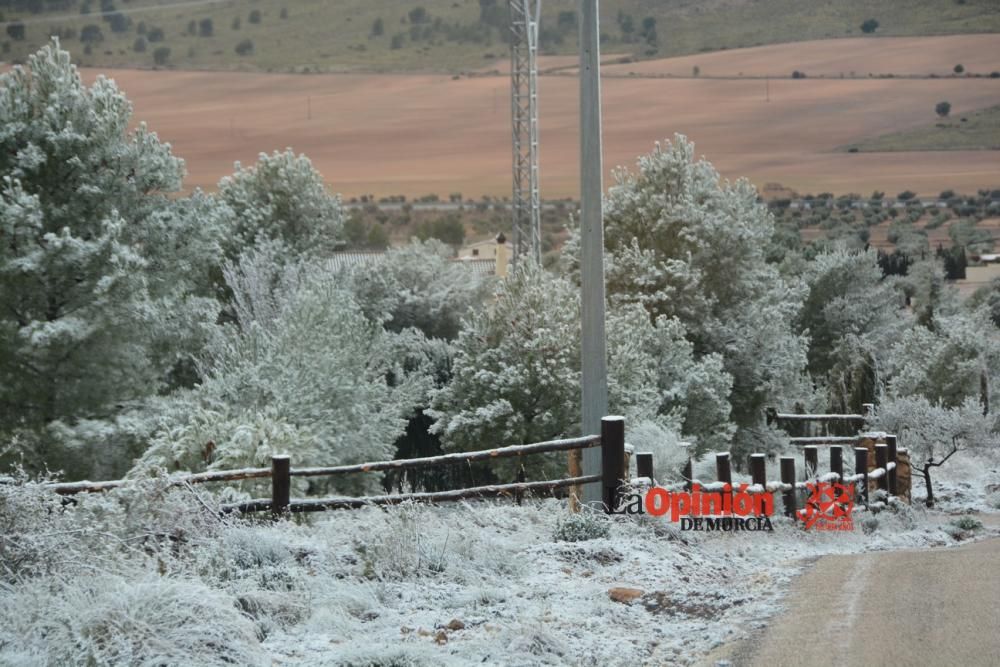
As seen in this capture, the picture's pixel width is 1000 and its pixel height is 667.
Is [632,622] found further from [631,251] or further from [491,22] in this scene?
[491,22]

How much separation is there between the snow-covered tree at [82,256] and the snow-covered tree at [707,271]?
1548 cm

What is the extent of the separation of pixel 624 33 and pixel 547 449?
149 m

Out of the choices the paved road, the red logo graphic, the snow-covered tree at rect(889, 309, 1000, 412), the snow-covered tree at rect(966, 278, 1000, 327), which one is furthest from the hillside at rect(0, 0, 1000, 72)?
the paved road

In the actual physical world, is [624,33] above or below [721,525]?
above

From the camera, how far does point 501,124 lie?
157 metres

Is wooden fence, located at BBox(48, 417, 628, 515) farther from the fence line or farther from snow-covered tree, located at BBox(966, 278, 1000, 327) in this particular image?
snow-covered tree, located at BBox(966, 278, 1000, 327)

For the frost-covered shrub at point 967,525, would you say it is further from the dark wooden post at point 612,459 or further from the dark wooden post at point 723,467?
the dark wooden post at point 612,459

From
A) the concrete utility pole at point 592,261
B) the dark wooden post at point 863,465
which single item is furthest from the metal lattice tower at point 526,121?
the concrete utility pole at point 592,261

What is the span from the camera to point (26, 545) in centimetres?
831

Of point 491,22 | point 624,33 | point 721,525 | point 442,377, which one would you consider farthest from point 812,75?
point 721,525

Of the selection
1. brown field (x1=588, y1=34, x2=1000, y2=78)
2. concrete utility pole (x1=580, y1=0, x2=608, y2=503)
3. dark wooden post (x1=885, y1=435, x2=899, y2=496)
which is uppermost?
brown field (x1=588, y1=34, x2=1000, y2=78)

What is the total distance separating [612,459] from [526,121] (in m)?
31.5

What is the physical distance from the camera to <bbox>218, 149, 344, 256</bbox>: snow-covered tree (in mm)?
52219

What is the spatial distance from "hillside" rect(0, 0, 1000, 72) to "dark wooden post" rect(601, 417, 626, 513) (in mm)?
143867
